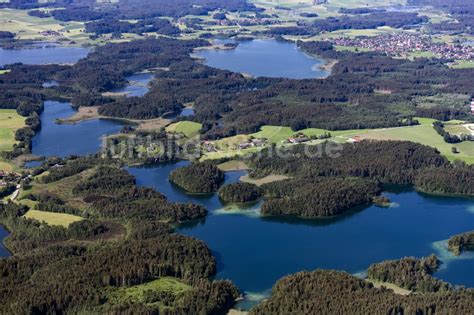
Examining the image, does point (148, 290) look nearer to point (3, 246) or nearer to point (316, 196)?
point (3, 246)

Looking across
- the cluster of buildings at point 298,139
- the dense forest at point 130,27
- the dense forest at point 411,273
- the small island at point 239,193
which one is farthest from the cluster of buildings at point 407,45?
the dense forest at point 411,273

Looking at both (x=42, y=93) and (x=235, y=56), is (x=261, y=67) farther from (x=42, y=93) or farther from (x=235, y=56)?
(x=42, y=93)

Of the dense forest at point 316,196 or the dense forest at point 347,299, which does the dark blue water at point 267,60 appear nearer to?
the dense forest at point 316,196

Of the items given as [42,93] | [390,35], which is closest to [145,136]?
[42,93]

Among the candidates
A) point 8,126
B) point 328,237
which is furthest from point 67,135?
point 328,237

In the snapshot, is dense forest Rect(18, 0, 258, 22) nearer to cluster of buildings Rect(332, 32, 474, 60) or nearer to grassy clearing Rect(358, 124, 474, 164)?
cluster of buildings Rect(332, 32, 474, 60)
